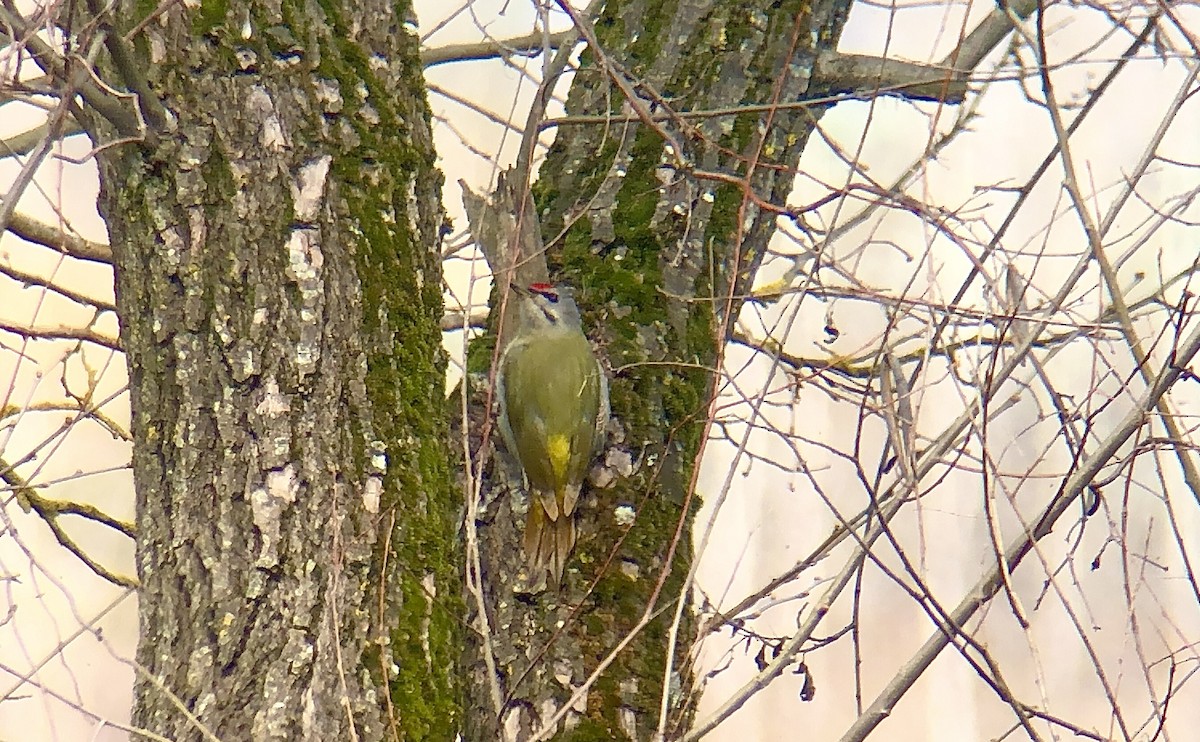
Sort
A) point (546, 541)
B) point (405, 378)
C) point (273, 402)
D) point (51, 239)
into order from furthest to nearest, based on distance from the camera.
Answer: point (51, 239) → point (546, 541) → point (405, 378) → point (273, 402)

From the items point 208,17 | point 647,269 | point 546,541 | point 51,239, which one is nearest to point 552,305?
point 647,269

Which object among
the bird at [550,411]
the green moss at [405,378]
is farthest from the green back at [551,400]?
the green moss at [405,378]

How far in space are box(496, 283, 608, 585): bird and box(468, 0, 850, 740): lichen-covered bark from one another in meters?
0.05

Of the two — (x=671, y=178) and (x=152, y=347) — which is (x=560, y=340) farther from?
(x=152, y=347)

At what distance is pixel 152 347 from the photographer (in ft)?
7.02

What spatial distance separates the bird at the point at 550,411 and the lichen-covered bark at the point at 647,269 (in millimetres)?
47

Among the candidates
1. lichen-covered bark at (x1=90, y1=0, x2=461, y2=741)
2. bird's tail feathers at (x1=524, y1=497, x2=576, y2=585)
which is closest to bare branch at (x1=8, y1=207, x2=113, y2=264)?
lichen-covered bark at (x1=90, y1=0, x2=461, y2=741)

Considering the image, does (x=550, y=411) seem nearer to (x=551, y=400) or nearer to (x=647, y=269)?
(x=551, y=400)

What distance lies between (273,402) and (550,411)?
3.07ft

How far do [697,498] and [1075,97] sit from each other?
5.59 feet

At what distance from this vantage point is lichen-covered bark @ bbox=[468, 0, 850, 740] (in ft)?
7.89

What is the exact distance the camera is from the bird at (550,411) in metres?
2.45

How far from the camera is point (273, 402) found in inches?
82.7

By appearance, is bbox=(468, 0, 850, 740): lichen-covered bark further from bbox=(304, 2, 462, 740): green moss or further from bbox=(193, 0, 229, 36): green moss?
bbox=(193, 0, 229, 36): green moss
